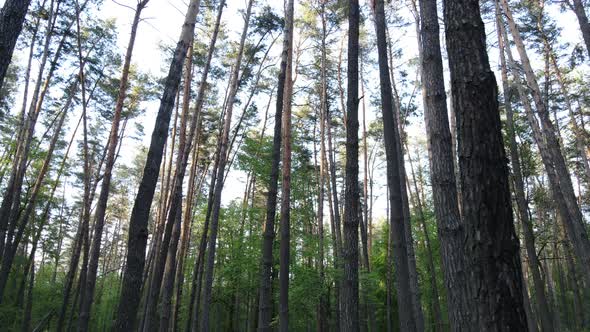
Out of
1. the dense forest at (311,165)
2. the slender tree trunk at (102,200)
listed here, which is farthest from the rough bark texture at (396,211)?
the slender tree trunk at (102,200)

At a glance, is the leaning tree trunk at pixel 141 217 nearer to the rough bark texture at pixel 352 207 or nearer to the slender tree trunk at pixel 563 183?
the rough bark texture at pixel 352 207

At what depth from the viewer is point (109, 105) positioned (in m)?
16.8

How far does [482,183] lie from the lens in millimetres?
2084

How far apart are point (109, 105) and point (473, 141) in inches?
699

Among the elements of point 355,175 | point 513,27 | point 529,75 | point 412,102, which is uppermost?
point 412,102

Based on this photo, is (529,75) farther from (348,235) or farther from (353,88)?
(348,235)

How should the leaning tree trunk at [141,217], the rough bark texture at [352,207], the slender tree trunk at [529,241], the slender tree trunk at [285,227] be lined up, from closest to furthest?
1. the leaning tree trunk at [141,217]
2. the rough bark texture at [352,207]
3. the slender tree trunk at [285,227]
4. the slender tree trunk at [529,241]

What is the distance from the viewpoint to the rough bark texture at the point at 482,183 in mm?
1904

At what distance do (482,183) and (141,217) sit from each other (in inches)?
161

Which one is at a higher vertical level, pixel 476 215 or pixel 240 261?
pixel 240 261

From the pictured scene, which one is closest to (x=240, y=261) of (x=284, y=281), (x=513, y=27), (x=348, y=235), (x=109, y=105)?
(x=284, y=281)

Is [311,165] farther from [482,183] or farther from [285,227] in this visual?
[482,183]

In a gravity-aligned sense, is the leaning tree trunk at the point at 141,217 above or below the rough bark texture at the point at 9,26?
below

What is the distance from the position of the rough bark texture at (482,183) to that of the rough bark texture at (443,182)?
6.77 feet
